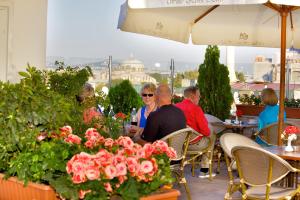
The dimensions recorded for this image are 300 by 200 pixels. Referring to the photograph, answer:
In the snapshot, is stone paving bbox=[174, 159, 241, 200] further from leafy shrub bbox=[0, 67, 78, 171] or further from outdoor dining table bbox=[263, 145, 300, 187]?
leafy shrub bbox=[0, 67, 78, 171]

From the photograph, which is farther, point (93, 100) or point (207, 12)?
point (207, 12)

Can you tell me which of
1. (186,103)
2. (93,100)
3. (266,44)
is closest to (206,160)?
(186,103)

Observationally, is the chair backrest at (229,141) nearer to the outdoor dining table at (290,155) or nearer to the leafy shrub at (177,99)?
the outdoor dining table at (290,155)

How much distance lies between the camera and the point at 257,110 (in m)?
11.4

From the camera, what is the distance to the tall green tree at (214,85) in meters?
10.9

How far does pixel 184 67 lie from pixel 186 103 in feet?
16.6

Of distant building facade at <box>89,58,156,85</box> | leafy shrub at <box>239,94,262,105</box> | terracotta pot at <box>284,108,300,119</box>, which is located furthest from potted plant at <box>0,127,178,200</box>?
leafy shrub at <box>239,94,262,105</box>

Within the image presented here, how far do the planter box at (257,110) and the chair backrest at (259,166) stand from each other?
6.70 meters

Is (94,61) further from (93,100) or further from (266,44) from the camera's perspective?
(93,100)

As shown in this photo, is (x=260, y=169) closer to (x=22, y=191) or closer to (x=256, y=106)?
(x=22, y=191)

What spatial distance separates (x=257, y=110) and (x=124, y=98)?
3088mm

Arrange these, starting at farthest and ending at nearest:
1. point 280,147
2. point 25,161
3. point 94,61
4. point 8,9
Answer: point 94,61 → point 8,9 → point 280,147 → point 25,161

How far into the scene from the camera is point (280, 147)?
5535mm

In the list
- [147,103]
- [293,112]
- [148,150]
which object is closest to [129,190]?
[148,150]
